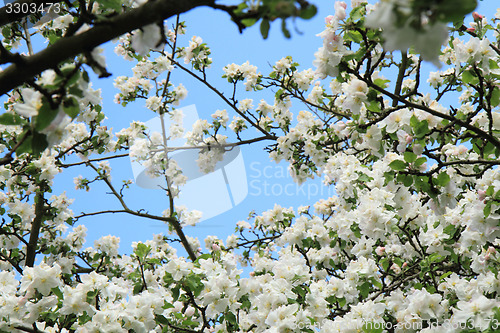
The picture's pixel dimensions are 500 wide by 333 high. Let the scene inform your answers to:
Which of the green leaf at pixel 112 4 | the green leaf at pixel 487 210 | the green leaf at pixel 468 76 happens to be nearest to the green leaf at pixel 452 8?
the green leaf at pixel 112 4

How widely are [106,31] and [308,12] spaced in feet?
1.84

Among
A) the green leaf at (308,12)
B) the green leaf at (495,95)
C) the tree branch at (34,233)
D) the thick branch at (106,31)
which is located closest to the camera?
the green leaf at (308,12)

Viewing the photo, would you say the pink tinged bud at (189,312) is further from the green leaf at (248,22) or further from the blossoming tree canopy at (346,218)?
the green leaf at (248,22)

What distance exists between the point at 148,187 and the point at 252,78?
2.61m

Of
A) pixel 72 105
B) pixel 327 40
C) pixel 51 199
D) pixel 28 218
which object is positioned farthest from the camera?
pixel 51 199

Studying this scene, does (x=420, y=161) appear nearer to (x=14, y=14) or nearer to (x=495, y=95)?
(x=495, y=95)

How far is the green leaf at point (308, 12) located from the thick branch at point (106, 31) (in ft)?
0.97

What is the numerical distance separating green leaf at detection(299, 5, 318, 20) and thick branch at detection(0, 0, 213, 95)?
0.97ft

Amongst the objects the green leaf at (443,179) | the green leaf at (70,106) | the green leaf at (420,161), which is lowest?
the green leaf at (70,106)

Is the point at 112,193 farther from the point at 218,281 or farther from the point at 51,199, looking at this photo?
the point at 218,281

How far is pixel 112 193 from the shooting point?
616 centimetres

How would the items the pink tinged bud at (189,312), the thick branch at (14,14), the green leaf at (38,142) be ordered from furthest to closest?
the pink tinged bud at (189,312) → the thick branch at (14,14) → the green leaf at (38,142)

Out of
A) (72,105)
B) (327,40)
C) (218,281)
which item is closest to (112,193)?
(218,281)

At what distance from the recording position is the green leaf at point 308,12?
3.33ft
